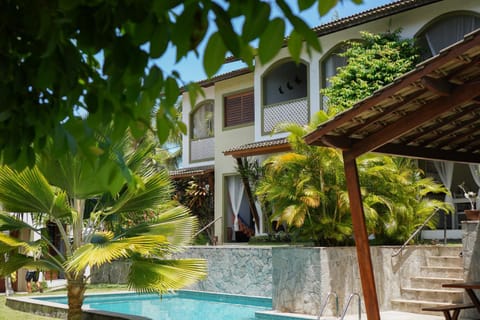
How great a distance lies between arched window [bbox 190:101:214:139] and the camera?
89.7ft

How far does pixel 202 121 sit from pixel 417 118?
20.4 meters

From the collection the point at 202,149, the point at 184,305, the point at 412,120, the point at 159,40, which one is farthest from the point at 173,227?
the point at 202,149

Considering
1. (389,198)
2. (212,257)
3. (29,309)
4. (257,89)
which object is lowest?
(29,309)

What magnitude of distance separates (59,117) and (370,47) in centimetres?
1749

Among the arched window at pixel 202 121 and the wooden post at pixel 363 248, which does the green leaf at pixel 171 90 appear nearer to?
the wooden post at pixel 363 248

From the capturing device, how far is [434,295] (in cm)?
1174

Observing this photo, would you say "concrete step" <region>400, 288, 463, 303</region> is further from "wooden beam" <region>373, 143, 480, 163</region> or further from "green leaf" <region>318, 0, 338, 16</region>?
"green leaf" <region>318, 0, 338, 16</region>

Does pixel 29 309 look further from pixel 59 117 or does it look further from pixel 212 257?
pixel 59 117

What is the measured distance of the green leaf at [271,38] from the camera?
1.69m

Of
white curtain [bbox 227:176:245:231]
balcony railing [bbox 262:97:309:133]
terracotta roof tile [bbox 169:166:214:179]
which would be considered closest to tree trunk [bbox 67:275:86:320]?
balcony railing [bbox 262:97:309:133]

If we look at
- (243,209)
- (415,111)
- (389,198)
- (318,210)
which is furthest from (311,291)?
(243,209)

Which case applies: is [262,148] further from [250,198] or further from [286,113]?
[250,198]

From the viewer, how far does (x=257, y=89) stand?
22.8 metres

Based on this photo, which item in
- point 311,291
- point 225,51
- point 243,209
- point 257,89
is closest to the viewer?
point 225,51
